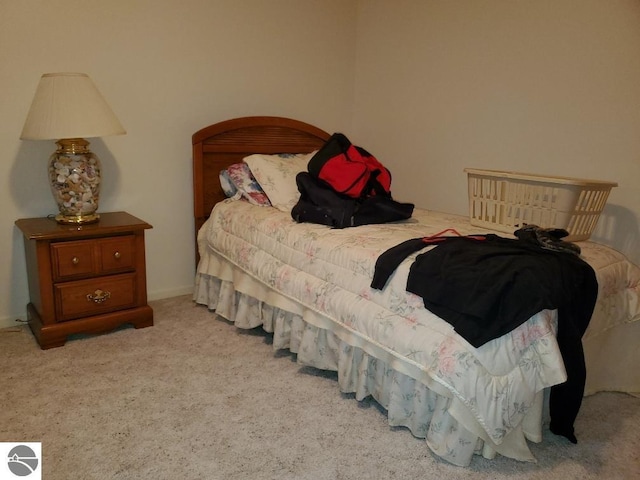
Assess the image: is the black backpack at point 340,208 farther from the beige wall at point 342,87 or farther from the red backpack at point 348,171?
the beige wall at point 342,87

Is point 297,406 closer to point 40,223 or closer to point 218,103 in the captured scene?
point 40,223

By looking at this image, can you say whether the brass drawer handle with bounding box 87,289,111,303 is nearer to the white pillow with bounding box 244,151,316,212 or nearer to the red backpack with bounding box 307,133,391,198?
the white pillow with bounding box 244,151,316,212

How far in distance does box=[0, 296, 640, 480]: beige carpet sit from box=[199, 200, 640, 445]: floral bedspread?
10.1 inches

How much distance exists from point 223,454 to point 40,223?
154 centimetres

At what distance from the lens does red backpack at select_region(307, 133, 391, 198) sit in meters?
2.48

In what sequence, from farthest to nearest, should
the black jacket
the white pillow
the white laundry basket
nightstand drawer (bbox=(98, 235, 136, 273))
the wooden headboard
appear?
the wooden headboard < the white pillow < nightstand drawer (bbox=(98, 235, 136, 273)) < the white laundry basket < the black jacket

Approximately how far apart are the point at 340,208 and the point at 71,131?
1.26m

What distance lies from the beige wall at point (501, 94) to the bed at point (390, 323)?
50cm

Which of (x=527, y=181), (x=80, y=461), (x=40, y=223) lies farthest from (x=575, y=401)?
(x=40, y=223)

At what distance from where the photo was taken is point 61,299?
2363 mm

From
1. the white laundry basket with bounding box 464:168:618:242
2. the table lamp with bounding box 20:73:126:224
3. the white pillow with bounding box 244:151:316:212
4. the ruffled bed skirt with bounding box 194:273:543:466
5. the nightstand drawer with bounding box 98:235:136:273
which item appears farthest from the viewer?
the white pillow with bounding box 244:151:316:212

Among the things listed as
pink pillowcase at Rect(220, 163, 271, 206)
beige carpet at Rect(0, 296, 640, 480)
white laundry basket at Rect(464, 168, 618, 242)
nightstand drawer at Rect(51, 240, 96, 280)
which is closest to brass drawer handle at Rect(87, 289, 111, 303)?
nightstand drawer at Rect(51, 240, 96, 280)

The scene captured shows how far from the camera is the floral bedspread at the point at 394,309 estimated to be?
156cm

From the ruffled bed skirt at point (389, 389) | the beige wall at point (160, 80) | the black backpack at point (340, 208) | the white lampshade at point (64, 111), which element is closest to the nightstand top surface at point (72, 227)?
the beige wall at point (160, 80)
